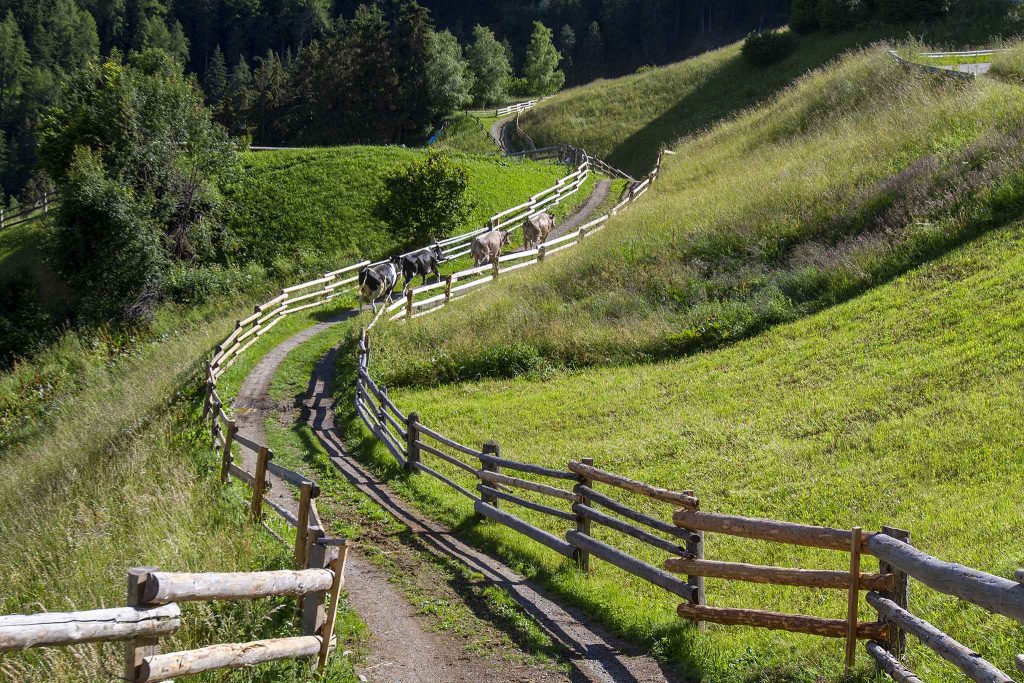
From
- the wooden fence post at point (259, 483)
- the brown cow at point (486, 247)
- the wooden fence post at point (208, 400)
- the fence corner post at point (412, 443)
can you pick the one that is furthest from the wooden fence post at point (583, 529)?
the brown cow at point (486, 247)

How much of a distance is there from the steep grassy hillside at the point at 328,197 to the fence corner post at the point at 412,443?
943 inches

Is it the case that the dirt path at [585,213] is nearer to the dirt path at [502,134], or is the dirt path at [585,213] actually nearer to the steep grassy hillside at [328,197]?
the steep grassy hillside at [328,197]

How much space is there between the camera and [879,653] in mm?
7336

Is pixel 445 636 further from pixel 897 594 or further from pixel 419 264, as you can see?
pixel 419 264

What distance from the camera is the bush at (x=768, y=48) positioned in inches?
2383

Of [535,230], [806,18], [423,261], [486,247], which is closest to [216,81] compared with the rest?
[806,18]

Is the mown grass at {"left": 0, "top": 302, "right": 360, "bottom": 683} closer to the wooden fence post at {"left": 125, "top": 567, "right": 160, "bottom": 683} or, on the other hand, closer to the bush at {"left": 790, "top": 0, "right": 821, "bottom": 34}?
the wooden fence post at {"left": 125, "top": 567, "right": 160, "bottom": 683}

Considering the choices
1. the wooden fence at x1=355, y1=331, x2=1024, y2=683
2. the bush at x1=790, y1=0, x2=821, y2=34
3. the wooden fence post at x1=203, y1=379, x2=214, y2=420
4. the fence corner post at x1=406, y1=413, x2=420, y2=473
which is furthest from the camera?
the bush at x1=790, y1=0, x2=821, y2=34

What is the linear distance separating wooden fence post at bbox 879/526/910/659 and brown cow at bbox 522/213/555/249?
96.3 feet

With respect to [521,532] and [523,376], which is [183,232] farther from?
[521,532]

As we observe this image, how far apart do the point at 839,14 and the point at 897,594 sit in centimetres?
6041

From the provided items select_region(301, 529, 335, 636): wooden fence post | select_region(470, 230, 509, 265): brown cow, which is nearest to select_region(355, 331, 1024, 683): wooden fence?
select_region(301, 529, 335, 636): wooden fence post

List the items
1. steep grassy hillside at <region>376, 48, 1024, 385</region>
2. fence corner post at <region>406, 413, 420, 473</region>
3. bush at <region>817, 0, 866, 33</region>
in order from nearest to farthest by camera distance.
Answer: fence corner post at <region>406, 413, 420, 473</region>
steep grassy hillside at <region>376, 48, 1024, 385</region>
bush at <region>817, 0, 866, 33</region>

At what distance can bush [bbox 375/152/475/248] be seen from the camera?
123ft
